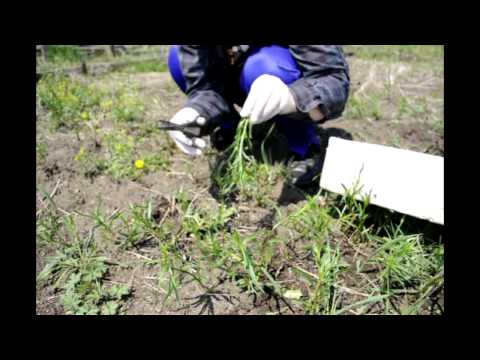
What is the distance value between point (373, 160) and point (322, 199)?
351 millimetres

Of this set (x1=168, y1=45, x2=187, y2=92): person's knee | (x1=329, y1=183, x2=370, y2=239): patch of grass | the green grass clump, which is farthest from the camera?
(x1=168, y1=45, x2=187, y2=92): person's knee

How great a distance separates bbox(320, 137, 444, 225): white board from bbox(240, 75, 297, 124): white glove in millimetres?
277

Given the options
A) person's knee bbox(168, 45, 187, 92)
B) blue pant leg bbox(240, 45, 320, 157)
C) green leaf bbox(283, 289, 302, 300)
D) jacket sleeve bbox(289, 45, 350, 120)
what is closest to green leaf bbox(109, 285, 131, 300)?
green leaf bbox(283, 289, 302, 300)

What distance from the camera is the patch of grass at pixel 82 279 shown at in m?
1.07

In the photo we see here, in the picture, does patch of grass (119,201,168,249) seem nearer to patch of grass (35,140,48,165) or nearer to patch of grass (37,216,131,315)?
patch of grass (37,216,131,315)

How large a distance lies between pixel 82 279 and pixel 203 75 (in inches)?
48.0

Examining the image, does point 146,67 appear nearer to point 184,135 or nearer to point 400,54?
point 184,135

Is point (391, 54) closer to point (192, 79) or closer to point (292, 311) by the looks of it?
point (192, 79)

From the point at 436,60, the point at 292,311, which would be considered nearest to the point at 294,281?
the point at 292,311

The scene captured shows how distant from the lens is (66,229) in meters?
1.38

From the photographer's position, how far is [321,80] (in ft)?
4.98

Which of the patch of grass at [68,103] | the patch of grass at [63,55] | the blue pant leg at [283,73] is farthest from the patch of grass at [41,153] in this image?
the patch of grass at [63,55]

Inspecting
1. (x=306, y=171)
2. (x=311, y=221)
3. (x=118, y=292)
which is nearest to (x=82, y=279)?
(x=118, y=292)

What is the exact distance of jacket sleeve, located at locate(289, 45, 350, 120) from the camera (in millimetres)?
1456
